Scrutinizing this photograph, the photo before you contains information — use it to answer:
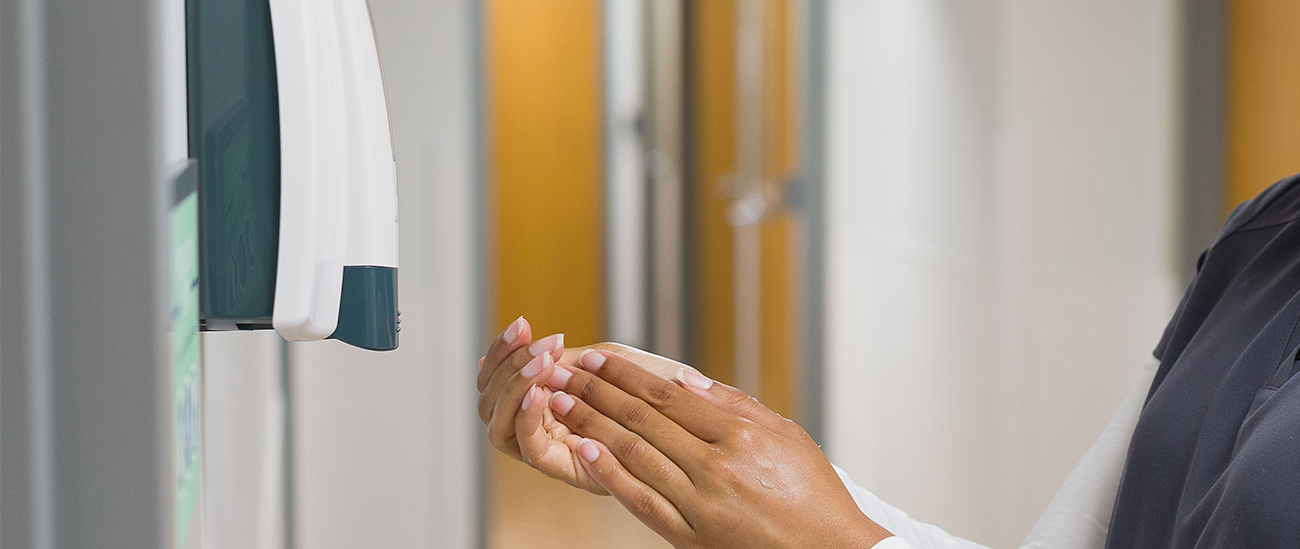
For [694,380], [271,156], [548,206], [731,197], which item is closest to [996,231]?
[731,197]

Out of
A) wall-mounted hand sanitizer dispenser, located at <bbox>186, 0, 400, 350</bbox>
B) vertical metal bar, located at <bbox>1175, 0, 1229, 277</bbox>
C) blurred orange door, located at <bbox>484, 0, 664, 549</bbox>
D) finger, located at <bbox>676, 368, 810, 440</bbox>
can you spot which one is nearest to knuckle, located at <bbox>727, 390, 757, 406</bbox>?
finger, located at <bbox>676, 368, 810, 440</bbox>

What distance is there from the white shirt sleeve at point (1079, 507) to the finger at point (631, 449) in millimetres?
226

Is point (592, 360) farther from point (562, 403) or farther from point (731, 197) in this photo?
point (731, 197)

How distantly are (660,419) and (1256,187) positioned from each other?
1.56 m

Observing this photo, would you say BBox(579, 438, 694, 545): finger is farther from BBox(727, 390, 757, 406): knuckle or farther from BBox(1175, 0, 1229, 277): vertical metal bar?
BBox(1175, 0, 1229, 277): vertical metal bar

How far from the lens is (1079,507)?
0.68m

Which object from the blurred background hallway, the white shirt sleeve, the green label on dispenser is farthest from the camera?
the blurred background hallway

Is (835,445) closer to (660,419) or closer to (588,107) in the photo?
(588,107)

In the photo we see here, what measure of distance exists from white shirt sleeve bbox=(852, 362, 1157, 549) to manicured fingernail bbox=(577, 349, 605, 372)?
0.70 feet

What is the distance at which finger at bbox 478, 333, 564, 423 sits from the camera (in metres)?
0.50

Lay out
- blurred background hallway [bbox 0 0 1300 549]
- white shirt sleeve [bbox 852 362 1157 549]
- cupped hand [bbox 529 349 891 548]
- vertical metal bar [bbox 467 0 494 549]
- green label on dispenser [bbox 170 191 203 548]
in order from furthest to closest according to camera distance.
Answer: blurred background hallway [bbox 0 0 1300 549]
vertical metal bar [bbox 467 0 494 549]
white shirt sleeve [bbox 852 362 1157 549]
cupped hand [bbox 529 349 891 548]
green label on dispenser [bbox 170 191 203 548]

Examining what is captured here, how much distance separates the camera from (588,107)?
5.72ft

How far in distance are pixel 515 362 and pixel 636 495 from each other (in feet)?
0.37

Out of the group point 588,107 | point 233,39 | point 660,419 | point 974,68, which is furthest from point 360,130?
point 974,68
